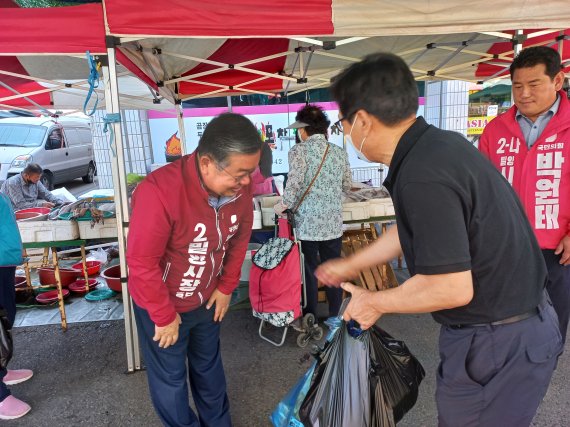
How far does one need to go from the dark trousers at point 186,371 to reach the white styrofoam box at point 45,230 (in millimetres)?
1820

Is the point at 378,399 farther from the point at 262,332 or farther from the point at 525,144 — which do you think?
the point at 262,332

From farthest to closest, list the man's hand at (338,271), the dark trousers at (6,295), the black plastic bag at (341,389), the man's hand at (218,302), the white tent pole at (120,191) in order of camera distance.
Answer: the white tent pole at (120,191) < the dark trousers at (6,295) < the man's hand at (218,302) < the man's hand at (338,271) < the black plastic bag at (341,389)

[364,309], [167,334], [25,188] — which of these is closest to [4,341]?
[167,334]

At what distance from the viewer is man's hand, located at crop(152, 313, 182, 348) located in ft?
5.51

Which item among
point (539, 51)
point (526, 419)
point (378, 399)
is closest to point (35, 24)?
point (378, 399)

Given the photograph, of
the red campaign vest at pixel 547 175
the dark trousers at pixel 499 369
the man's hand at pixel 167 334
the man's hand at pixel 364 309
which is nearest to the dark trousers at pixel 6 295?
the man's hand at pixel 167 334

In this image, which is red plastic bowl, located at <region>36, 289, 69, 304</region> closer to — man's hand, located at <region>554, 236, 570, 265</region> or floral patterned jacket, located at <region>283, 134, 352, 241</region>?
floral patterned jacket, located at <region>283, 134, 352, 241</region>

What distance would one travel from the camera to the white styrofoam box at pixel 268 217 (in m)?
3.78

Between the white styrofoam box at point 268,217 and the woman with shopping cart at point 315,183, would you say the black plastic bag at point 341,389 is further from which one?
the white styrofoam box at point 268,217

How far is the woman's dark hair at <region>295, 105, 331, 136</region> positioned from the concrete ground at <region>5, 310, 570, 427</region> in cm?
177

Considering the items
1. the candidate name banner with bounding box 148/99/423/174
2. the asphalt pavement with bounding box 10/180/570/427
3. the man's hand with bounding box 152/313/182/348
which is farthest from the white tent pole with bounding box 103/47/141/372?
the candidate name banner with bounding box 148/99/423/174

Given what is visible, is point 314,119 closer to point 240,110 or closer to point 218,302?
point 218,302

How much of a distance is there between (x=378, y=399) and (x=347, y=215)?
239 cm

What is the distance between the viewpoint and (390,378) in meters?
1.52
